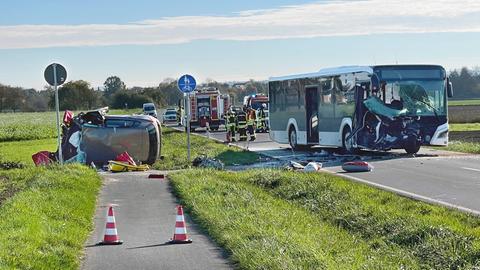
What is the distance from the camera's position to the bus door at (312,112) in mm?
32125

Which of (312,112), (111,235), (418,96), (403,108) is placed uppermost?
(418,96)

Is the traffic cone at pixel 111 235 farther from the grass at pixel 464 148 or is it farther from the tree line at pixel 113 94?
the tree line at pixel 113 94

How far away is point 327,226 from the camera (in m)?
12.3

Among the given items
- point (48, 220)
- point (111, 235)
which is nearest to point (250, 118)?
point (48, 220)

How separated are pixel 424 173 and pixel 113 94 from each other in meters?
118

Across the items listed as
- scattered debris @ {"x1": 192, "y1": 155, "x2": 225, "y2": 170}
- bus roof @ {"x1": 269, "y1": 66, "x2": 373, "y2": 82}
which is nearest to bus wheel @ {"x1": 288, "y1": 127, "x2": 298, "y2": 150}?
bus roof @ {"x1": 269, "y1": 66, "x2": 373, "y2": 82}

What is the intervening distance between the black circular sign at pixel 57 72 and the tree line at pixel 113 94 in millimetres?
90114

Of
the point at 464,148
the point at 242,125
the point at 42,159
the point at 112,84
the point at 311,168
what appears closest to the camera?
the point at 311,168

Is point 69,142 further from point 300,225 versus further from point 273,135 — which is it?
point 300,225

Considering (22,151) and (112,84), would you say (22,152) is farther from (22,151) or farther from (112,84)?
(112,84)

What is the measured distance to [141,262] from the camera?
10031 mm

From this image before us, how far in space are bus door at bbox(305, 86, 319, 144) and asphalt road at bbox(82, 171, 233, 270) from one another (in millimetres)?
14475

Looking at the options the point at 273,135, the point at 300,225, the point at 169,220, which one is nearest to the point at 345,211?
the point at 300,225

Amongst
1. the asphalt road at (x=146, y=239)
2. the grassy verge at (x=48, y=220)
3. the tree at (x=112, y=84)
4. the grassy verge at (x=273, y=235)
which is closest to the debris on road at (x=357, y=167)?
the grassy verge at (x=273, y=235)
